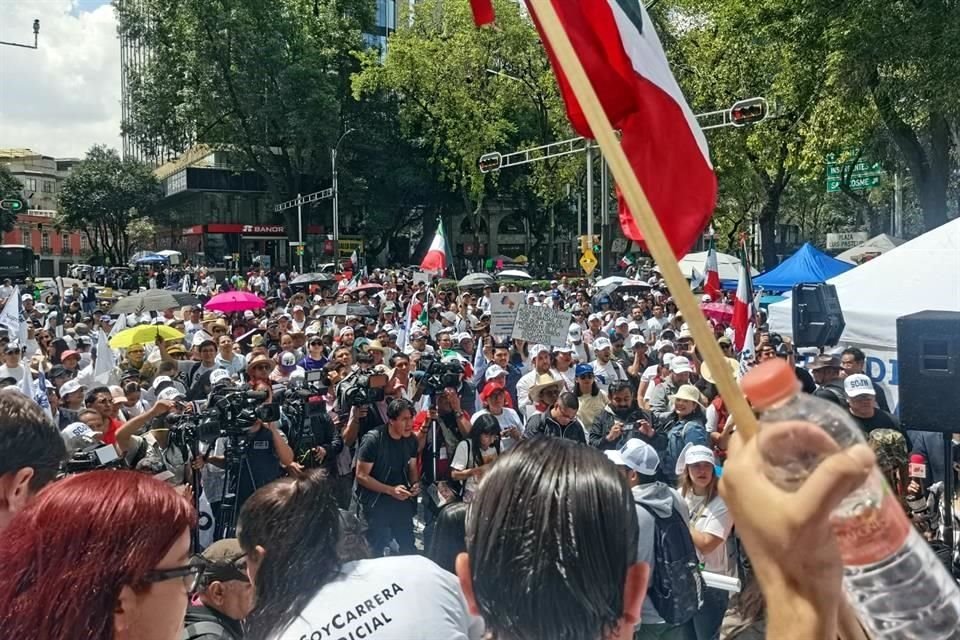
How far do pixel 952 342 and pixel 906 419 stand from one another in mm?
465

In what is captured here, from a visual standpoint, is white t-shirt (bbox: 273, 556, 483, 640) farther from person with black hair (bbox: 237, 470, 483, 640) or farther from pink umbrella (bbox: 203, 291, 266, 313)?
pink umbrella (bbox: 203, 291, 266, 313)

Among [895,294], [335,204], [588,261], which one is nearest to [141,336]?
[895,294]

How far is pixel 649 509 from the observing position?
4.15 meters

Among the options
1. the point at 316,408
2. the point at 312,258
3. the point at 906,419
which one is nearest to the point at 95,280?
the point at 312,258

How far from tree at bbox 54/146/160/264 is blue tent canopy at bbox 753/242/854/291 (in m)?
53.8

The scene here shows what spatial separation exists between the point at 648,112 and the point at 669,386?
220 inches

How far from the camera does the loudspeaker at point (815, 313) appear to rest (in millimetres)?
8055

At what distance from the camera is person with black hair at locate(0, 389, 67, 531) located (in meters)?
2.47

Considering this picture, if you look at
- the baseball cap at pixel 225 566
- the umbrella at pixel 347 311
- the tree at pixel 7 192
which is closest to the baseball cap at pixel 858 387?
the baseball cap at pixel 225 566

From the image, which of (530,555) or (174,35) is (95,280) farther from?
(530,555)

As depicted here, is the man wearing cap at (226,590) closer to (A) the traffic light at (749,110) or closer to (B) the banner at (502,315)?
(B) the banner at (502,315)

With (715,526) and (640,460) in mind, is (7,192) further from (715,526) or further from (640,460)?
(715,526)

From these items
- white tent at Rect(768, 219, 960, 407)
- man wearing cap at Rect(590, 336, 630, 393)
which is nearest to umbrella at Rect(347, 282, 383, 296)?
man wearing cap at Rect(590, 336, 630, 393)

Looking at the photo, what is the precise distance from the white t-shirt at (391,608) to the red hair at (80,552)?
0.47 meters
